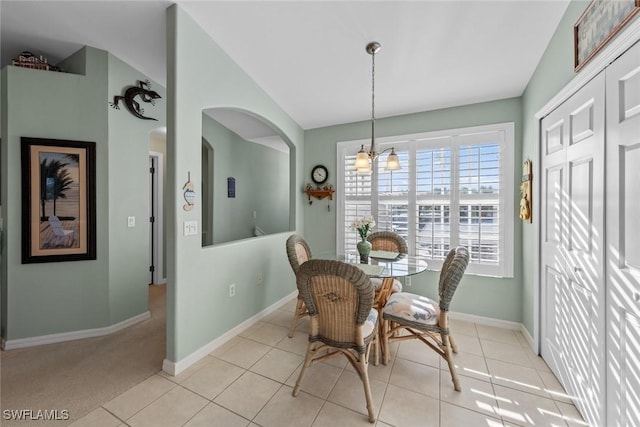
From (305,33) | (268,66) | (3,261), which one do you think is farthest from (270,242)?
(3,261)

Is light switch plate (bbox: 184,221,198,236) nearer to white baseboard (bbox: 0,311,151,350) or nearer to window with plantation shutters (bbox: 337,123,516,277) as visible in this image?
white baseboard (bbox: 0,311,151,350)

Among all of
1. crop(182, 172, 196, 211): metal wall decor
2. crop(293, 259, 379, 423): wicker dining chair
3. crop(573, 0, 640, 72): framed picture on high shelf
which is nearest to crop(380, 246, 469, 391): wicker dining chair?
crop(293, 259, 379, 423): wicker dining chair

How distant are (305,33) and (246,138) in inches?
117

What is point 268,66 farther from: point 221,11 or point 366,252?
point 366,252

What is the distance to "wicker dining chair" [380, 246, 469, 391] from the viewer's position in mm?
1812

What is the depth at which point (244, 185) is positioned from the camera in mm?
4734

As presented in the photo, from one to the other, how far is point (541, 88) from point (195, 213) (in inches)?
124

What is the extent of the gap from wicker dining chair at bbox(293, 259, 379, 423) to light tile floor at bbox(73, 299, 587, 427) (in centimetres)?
19

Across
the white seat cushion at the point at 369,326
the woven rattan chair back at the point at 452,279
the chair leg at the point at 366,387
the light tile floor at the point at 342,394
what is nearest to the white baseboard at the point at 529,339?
the light tile floor at the point at 342,394

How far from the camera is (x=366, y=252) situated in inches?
96.9

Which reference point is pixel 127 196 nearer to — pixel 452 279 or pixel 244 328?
pixel 244 328

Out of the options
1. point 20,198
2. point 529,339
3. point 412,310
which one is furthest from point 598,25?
point 20,198

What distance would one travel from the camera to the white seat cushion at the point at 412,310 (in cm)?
192

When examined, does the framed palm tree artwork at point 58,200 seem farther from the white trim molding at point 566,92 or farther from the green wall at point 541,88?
the green wall at point 541,88
